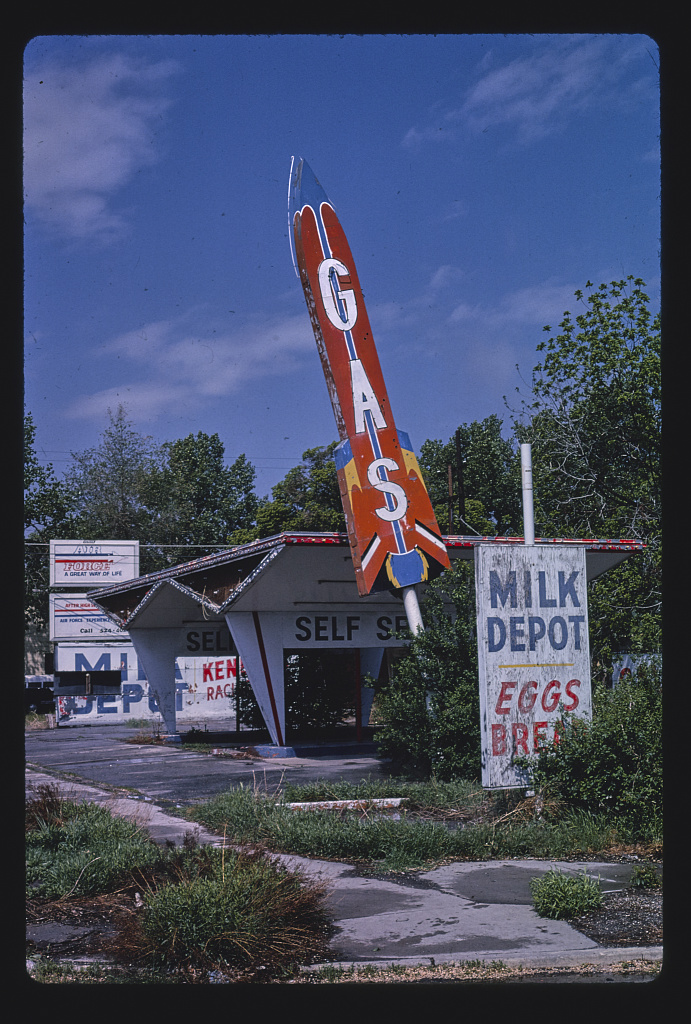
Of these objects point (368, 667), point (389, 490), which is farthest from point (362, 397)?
point (368, 667)

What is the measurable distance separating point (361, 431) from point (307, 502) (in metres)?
34.6

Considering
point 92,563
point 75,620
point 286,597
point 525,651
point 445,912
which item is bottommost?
point 445,912

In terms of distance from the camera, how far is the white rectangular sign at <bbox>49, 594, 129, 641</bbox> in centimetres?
4675

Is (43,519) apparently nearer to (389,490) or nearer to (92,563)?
(92,563)

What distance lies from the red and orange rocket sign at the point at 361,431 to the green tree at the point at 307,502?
3168cm

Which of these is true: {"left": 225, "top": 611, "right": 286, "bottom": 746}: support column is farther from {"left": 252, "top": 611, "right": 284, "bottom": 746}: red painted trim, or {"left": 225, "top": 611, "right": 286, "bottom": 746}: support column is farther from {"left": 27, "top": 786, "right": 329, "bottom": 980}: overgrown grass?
{"left": 27, "top": 786, "right": 329, "bottom": 980}: overgrown grass

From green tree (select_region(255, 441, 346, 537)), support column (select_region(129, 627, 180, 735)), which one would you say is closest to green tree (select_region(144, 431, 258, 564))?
green tree (select_region(255, 441, 346, 537))

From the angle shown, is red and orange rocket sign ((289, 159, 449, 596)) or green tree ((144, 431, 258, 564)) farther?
green tree ((144, 431, 258, 564))

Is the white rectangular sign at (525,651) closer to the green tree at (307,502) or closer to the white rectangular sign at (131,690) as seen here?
the white rectangular sign at (131,690)

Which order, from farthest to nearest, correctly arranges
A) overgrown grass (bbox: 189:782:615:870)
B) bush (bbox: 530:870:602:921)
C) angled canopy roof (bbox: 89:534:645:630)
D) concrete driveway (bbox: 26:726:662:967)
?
angled canopy roof (bbox: 89:534:645:630), overgrown grass (bbox: 189:782:615:870), bush (bbox: 530:870:602:921), concrete driveway (bbox: 26:726:662:967)

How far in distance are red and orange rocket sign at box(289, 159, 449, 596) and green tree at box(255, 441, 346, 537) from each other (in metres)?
31.7

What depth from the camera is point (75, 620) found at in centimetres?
4716

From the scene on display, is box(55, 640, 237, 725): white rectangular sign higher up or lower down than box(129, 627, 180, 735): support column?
lower down
